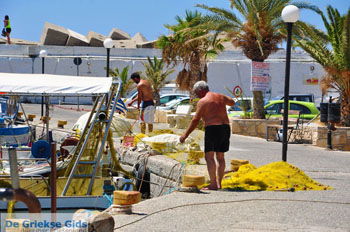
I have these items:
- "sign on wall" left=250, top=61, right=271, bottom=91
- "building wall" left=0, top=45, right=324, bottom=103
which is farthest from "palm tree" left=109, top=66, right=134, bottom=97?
"sign on wall" left=250, top=61, right=271, bottom=91

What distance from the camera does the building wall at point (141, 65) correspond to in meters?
41.4

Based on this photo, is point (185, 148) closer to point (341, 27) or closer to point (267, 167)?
point (267, 167)


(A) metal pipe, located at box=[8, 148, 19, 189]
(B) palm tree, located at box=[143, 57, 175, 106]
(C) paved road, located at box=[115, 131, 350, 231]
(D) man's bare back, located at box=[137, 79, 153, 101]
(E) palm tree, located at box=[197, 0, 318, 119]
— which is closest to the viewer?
(A) metal pipe, located at box=[8, 148, 19, 189]

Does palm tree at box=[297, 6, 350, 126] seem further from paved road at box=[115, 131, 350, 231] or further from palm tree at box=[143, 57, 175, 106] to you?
palm tree at box=[143, 57, 175, 106]

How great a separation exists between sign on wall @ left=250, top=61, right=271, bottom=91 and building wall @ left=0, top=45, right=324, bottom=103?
1713 cm

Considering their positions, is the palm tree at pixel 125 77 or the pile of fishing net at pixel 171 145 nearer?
the pile of fishing net at pixel 171 145

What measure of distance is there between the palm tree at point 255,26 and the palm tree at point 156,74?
1423cm

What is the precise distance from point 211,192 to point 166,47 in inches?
897

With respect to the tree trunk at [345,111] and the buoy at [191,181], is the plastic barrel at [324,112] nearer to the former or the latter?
the tree trunk at [345,111]

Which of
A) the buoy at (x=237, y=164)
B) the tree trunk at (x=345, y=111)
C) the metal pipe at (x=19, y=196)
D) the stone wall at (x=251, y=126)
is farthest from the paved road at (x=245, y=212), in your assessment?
the stone wall at (x=251, y=126)

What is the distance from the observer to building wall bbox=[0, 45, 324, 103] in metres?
41.4

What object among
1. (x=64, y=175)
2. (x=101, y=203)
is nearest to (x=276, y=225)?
(x=101, y=203)

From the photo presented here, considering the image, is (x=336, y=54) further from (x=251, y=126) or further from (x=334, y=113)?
(x=251, y=126)

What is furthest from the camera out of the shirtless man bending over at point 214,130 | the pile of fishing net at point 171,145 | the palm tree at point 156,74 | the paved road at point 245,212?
the palm tree at point 156,74
